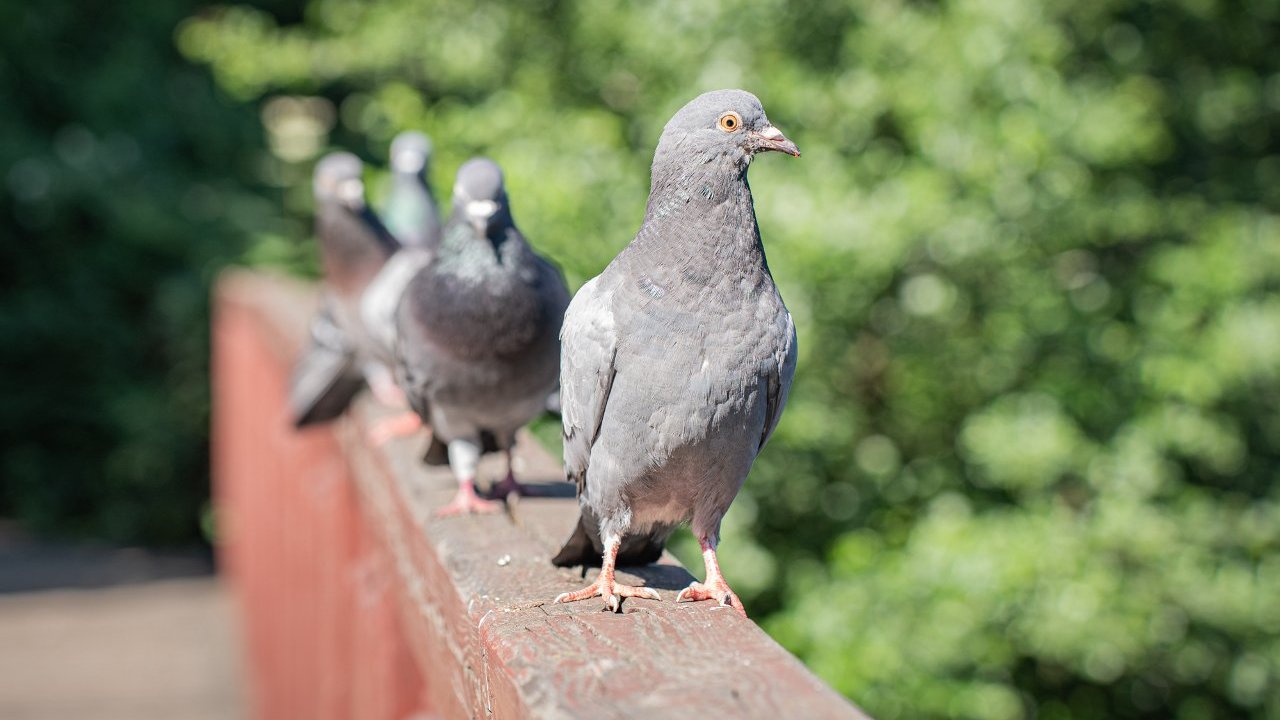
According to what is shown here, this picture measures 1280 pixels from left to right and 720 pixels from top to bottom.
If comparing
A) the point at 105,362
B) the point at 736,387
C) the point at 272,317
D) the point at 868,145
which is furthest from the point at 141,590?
the point at 736,387

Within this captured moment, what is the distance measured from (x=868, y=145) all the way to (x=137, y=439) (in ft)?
23.6

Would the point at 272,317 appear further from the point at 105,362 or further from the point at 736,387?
the point at 105,362

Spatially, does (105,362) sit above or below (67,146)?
below

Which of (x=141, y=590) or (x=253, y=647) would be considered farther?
(x=141, y=590)

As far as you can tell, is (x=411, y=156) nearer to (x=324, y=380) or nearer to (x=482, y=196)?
(x=324, y=380)

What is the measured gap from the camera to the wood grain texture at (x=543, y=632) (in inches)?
54.3

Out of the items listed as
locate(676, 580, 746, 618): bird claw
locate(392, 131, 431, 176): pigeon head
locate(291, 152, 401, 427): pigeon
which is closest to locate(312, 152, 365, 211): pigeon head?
locate(291, 152, 401, 427): pigeon

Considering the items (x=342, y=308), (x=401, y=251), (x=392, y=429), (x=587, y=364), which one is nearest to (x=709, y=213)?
(x=587, y=364)

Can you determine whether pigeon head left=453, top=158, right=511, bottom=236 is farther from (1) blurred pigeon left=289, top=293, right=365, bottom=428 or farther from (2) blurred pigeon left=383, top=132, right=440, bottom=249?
(2) blurred pigeon left=383, top=132, right=440, bottom=249

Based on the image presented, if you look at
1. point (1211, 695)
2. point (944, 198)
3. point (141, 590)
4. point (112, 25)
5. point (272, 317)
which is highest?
point (112, 25)

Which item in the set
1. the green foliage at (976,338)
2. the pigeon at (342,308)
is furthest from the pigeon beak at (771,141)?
the green foliage at (976,338)

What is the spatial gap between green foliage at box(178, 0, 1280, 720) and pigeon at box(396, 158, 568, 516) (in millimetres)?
2401

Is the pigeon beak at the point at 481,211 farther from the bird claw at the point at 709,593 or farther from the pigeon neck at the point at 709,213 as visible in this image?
the bird claw at the point at 709,593

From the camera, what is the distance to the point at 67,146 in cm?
1048
